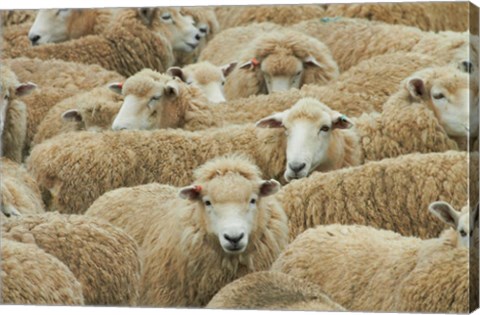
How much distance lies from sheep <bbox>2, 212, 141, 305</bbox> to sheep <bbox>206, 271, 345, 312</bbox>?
26.7 inches

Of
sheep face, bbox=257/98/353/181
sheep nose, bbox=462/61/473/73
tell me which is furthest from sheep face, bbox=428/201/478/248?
sheep face, bbox=257/98/353/181

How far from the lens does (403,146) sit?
32.3 feet

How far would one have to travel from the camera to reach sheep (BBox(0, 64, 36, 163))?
1019 cm

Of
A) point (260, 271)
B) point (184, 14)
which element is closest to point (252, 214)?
point (260, 271)

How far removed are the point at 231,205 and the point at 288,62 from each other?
1725 mm

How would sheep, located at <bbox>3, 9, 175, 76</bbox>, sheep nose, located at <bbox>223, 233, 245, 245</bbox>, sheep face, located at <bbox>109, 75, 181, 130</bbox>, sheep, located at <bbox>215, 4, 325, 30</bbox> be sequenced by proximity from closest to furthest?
1. sheep nose, located at <bbox>223, 233, 245, 245</bbox>
2. sheep, located at <bbox>215, 4, 325, 30</bbox>
3. sheep face, located at <bbox>109, 75, 181, 130</bbox>
4. sheep, located at <bbox>3, 9, 175, 76</bbox>

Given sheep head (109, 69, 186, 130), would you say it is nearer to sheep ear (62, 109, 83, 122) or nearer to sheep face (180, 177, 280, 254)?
sheep ear (62, 109, 83, 122)

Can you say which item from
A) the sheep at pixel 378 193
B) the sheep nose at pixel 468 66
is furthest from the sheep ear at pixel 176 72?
the sheep nose at pixel 468 66

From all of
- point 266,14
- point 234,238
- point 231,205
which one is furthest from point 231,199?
point 266,14

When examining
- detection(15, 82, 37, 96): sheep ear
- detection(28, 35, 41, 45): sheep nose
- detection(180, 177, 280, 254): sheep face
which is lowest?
detection(180, 177, 280, 254): sheep face

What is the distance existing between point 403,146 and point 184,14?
1798 millimetres

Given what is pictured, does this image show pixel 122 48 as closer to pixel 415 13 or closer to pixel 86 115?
pixel 86 115

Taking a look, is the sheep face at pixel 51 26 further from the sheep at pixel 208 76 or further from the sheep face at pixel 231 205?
the sheep face at pixel 231 205

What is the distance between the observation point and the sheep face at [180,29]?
409 inches
